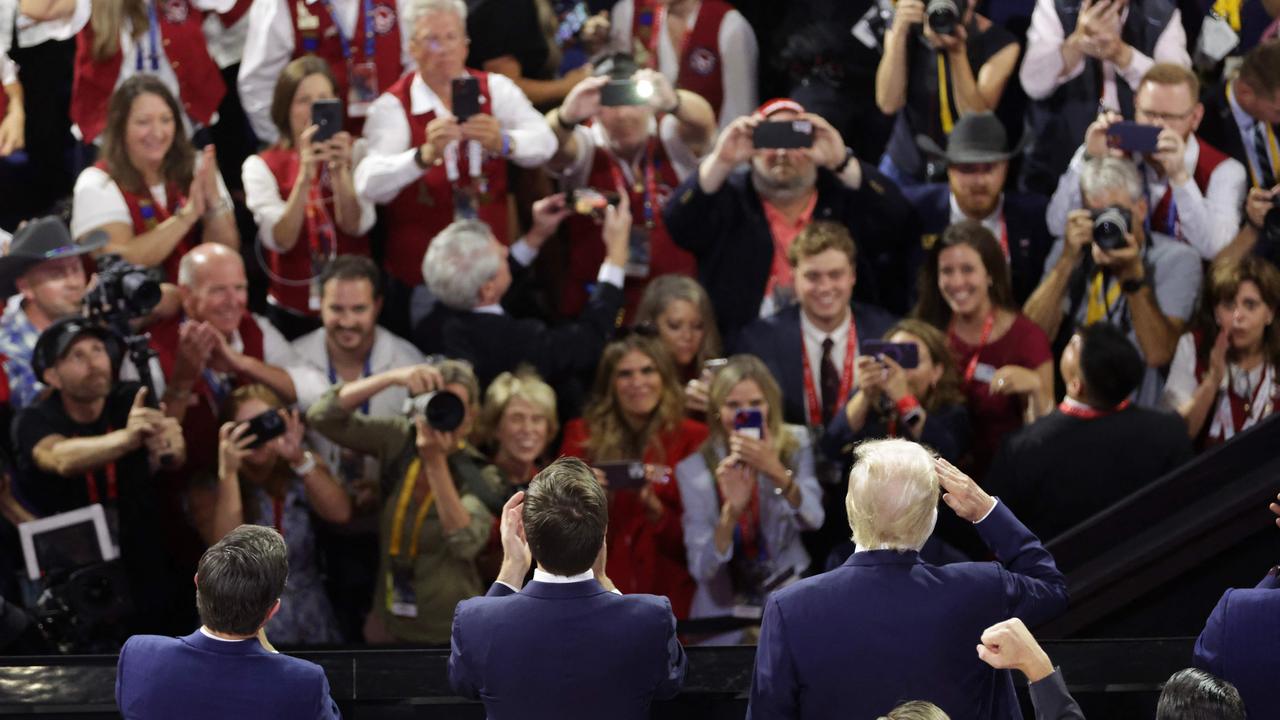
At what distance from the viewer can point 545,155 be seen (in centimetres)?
634

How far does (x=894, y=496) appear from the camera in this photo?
11.7 ft

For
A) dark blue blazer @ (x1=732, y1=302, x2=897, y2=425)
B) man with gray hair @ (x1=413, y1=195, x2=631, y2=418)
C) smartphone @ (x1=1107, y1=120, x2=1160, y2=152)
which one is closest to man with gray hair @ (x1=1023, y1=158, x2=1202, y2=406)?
smartphone @ (x1=1107, y1=120, x2=1160, y2=152)

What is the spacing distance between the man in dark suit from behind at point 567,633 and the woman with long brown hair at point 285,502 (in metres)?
2.08

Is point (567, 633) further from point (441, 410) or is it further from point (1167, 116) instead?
point (1167, 116)

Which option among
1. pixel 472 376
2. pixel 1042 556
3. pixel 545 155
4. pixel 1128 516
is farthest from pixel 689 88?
pixel 1042 556

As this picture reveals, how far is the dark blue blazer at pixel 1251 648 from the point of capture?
3.71 meters

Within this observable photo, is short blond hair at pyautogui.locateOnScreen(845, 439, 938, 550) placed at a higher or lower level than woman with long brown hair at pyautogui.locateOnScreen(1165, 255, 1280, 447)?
higher

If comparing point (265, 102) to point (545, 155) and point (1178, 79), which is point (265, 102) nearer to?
point (545, 155)

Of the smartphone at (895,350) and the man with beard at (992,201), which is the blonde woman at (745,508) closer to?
the smartphone at (895,350)

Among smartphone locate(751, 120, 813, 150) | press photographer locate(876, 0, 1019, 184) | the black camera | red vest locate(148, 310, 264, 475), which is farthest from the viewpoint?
press photographer locate(876, 0, 1019, 184)

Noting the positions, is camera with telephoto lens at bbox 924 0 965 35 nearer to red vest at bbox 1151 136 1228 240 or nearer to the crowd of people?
the crowd of people

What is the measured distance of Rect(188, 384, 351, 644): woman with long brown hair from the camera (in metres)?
5.62

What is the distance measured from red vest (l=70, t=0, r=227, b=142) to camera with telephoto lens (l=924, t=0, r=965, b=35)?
93.1 inches

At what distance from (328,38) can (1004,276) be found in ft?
7.77
